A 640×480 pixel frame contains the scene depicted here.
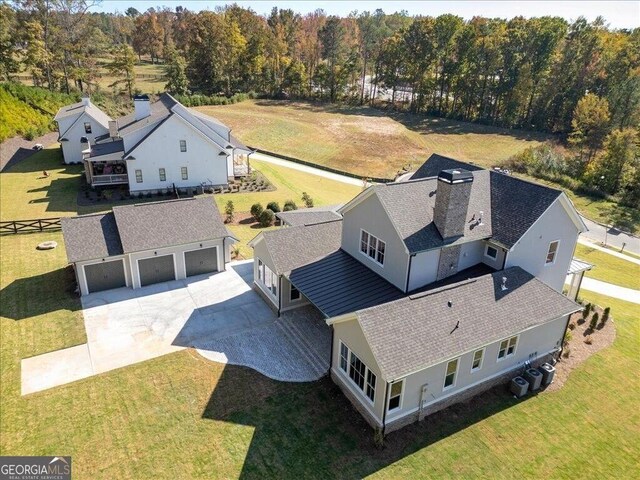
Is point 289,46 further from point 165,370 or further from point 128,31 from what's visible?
point 165,370

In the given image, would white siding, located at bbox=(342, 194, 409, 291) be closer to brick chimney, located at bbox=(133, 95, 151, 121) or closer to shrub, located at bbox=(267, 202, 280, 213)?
shrub, located at bbox=(267, 202, 280, 213)

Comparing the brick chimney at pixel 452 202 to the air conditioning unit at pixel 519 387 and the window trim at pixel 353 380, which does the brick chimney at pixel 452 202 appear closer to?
the air conditioning unit at pixel 519 387

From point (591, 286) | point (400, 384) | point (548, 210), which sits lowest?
point (591, 286)

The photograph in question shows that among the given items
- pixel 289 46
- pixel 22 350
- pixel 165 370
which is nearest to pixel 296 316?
pixel 165 370

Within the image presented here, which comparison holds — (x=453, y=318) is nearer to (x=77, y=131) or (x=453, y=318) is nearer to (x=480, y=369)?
(x=480, y=369)

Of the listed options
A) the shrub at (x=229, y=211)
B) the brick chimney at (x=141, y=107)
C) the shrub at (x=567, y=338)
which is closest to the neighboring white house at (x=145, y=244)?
the shrub at (x=229, y=211)

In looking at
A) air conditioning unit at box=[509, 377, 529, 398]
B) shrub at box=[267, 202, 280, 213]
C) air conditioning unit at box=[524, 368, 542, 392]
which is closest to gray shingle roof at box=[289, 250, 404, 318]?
air conditioning unit at box=[509, 377, 529, 398]

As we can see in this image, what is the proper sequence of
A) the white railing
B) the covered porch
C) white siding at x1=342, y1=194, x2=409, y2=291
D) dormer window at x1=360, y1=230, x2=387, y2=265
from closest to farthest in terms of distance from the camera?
white siding at x1=342, y1=194, x2=409, y2=291 → dormer window at x1=360, y1=230, x2=387, y2=265 → the covered porch → the white railing
